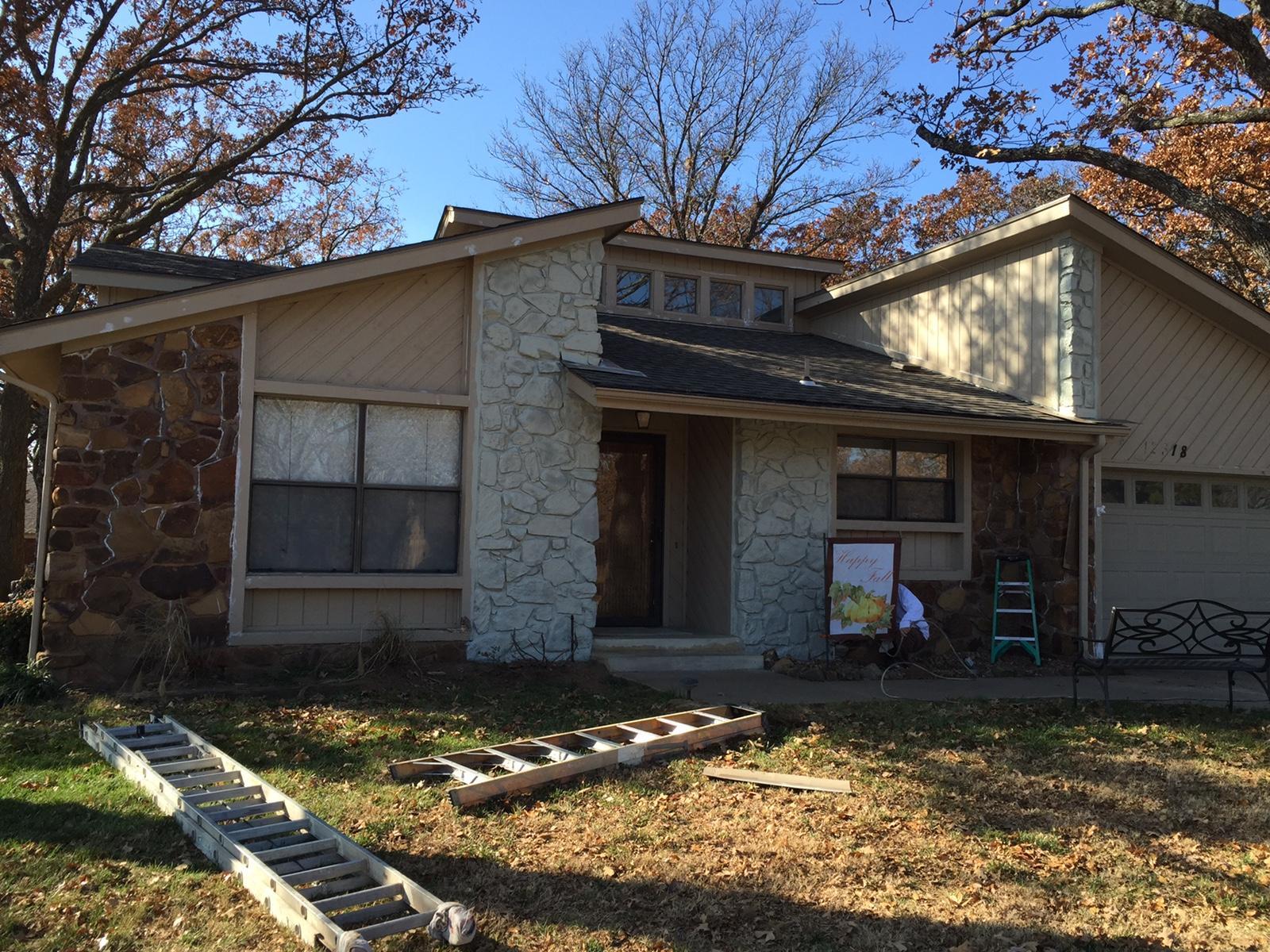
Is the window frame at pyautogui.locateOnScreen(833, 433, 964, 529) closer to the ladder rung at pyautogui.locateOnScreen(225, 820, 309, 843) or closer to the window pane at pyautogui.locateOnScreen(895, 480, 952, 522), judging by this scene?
the window pane at pyautogui.locateOnScreen(895, 480, 952, 522)

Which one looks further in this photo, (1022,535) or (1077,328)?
(1022,535)

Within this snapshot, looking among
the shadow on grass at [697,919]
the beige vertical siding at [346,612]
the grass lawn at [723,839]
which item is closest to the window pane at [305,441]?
the beige vertical siding at [346,612]

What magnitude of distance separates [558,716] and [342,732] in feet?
5.10

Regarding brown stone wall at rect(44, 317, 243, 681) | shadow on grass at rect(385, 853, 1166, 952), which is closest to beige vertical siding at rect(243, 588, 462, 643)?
brown stone wall at rect(44, 317, 243, 681)

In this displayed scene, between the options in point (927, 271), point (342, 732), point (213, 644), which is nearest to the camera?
point (342, 732)

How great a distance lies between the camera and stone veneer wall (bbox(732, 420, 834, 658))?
1056cm

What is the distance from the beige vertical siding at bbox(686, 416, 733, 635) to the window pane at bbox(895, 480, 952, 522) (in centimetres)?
209

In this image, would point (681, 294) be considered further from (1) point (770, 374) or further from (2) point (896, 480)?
(2) point (896, 480)

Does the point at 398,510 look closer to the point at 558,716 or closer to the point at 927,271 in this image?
the point at 558,716

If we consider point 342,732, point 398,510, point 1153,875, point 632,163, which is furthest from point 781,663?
point 632,163

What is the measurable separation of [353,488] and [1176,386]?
979 centimetres

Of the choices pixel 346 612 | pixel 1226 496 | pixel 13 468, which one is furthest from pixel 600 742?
pixel 13 468

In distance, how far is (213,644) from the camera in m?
8.43

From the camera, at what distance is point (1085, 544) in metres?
11.4
